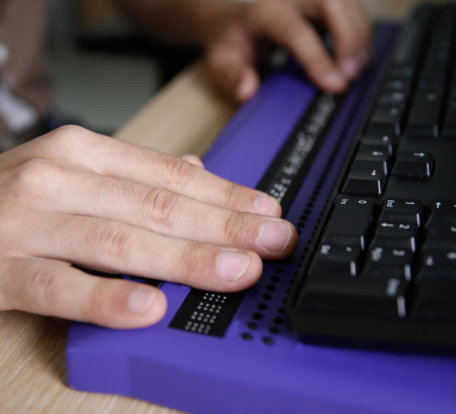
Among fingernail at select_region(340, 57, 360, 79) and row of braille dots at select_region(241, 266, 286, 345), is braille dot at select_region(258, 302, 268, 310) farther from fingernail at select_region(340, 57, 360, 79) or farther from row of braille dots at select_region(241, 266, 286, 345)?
fingernail at select_region(340, 57, 360, 79)

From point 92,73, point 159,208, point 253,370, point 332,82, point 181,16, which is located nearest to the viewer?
point 253,370

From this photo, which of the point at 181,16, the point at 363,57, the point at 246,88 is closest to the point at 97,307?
the point at 246,88

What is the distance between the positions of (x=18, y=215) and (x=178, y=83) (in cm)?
42

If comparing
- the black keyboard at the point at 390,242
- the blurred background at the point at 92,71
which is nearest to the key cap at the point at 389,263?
the black keyboard at the point at 390,242

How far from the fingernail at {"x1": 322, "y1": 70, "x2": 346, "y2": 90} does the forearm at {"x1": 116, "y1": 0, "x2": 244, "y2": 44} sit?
0.24 metres

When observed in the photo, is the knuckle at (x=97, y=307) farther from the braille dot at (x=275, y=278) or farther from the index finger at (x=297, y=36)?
the index finger at (x=297, y=36)

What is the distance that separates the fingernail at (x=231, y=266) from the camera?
1.09 feet

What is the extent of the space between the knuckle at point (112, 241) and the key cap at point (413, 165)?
0.66 feet

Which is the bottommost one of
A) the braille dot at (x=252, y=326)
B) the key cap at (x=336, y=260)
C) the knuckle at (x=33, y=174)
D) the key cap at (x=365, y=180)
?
the braille dot at (x=252, y=326)

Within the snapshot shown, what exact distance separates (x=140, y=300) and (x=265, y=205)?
14cm

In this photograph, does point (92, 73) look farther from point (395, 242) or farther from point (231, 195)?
point (395, 242)

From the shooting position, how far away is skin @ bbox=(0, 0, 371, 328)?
1.08 feet

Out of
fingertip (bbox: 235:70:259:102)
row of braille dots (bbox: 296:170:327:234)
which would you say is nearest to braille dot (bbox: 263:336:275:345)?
row of braille dots (bbox: 296:170:327:234)

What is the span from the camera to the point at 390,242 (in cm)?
32
